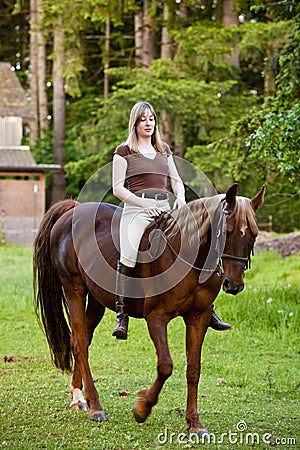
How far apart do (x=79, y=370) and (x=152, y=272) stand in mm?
1635

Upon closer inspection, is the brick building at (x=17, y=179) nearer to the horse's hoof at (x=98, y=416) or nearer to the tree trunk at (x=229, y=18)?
the tree trunk at (x=229, y=18)

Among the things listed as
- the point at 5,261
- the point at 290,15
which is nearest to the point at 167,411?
the point at 290,15

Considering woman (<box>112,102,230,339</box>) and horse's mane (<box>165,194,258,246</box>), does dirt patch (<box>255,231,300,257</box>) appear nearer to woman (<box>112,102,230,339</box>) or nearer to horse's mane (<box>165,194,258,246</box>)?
woman (<box>112,102,230,339</box>)

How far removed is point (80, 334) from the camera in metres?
6.95

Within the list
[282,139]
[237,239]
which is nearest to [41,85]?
[282,139]

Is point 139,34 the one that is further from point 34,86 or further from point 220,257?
point 220,257

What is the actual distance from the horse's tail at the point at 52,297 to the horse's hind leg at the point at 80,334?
0.93 ft

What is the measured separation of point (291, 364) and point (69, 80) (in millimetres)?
25843

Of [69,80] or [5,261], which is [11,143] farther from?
[5,261]

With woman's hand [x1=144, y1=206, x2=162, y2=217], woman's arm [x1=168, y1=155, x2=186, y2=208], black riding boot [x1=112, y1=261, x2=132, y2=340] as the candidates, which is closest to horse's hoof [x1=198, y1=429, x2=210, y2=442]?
black riding boot [x1=112, y1=261, x2=132, y2=340]

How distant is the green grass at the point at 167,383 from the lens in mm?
5922

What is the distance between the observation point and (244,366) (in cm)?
949

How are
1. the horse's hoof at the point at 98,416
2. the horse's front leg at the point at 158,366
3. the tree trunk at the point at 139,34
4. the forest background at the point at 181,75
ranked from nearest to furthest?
the horse's front leg at the point at 158,366, the horse's hoof at the point at 98,416, the forest background at the point at 181,75, the tree trunk at the point at 139,34

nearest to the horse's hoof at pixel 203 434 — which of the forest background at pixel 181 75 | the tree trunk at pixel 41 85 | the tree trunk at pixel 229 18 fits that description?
the forest background at pixel 181 75
